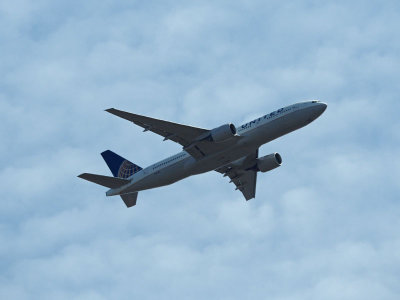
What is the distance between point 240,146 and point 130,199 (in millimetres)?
15462

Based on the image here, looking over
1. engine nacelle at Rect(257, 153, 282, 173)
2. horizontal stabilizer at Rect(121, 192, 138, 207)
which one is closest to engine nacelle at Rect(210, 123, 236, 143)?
engine nacelle at Rect(257, 153, 282, 173)

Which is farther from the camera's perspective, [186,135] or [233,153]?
[233,153]

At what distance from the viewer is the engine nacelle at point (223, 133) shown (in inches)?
2434

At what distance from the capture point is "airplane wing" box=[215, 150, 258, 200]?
7288 cm

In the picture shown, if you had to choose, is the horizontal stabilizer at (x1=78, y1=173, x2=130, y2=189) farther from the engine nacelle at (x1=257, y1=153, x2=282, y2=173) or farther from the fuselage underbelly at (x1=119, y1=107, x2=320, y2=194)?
the engine nacelle at (x1=257, y1=153, x2=282, y2=173)

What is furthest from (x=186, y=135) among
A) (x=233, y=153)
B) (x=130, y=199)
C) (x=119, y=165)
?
(x=130, y=199)

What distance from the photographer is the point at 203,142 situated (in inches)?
2491

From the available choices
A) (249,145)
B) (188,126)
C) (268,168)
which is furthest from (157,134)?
(268,168)

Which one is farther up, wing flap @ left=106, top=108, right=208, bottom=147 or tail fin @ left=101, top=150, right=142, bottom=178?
tail fin @ left=101, top=150, right=142, bottom=178

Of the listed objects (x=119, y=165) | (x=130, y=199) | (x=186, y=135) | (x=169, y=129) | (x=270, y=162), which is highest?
(x=119, y=165)

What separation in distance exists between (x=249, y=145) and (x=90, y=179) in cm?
1555

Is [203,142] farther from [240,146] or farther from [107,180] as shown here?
[107,180]

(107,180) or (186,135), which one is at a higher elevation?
(186,135)

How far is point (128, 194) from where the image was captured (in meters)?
72.9
